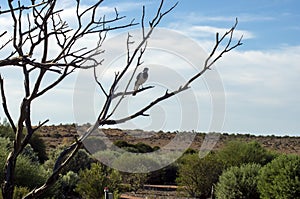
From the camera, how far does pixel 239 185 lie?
21.5 metres

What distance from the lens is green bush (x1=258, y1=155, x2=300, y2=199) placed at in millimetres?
18844

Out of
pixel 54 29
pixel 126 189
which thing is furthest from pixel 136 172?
pixel 54 29

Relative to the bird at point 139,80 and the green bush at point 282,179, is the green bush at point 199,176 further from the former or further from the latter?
the bird at point 139,80

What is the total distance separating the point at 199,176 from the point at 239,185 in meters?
3.43

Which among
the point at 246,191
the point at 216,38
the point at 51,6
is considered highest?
the point at 51,6

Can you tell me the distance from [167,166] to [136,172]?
155 inches

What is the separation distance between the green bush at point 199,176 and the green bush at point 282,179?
451cm

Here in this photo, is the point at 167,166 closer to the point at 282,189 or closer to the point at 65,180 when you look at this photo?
the point at 65,180

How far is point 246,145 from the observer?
27.6m

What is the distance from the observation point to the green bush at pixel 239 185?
70.2ft

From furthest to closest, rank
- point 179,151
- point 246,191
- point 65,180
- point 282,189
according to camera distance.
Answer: point 179,151 < point 65,180 < point 246,191 < point 282,189

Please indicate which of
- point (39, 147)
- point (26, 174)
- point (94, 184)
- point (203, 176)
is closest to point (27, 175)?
point (26, 174)

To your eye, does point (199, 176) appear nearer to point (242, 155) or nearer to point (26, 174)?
point (242, 155)

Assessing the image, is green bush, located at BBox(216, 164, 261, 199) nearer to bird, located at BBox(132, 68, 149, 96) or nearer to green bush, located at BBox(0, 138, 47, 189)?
green bush, located at BBox(0, 138, 47, 189)
